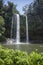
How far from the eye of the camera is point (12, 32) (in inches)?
1682

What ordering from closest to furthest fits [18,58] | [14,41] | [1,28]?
1. [18,58]
2. [1,28]
3. [14,41]

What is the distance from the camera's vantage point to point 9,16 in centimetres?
4225

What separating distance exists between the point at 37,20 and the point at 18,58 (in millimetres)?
36808

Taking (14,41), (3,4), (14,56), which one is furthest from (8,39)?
(14,56)

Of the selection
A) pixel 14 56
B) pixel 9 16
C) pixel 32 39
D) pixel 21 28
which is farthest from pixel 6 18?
pixel 14 56

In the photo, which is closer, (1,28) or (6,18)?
(1,28)

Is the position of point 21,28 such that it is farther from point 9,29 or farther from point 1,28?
point 1,28

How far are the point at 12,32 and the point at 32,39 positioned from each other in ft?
13.6

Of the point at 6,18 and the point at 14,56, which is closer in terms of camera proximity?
the point at 14,56

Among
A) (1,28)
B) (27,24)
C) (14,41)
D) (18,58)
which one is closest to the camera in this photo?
(18,58)

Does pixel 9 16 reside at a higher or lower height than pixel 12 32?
higher

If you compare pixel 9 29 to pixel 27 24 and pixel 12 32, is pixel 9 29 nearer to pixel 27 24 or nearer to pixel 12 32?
pixel 12 32

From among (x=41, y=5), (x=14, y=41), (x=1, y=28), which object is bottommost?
(x=14, y=41)

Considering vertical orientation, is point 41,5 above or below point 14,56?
above
